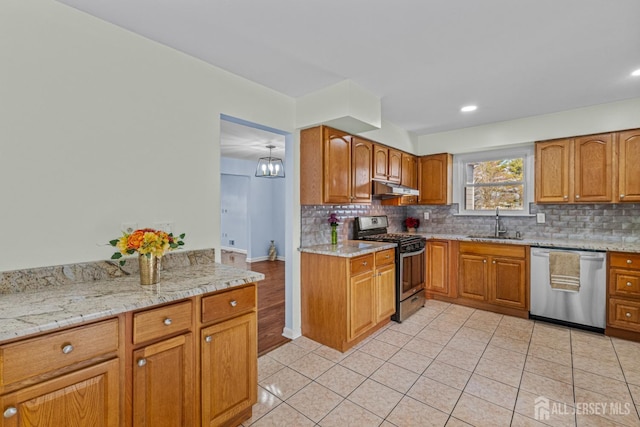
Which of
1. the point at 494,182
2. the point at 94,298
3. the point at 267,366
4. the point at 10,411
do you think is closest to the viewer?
the point at 10,411

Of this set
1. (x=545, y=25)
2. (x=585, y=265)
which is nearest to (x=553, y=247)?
(x=585, y=265)

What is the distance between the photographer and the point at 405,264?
342 centimetres

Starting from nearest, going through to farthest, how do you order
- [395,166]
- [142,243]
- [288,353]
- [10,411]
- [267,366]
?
[10,411], [142,243], [267,366], [288,353], [395,166]

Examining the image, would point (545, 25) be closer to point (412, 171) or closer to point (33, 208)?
point (412, 171)

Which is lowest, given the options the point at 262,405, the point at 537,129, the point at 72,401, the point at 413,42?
the point at 262,405

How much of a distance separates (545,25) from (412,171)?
2.74 m

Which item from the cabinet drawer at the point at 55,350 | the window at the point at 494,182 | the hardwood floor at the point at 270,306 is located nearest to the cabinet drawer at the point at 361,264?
the hardwood floor at the point at 270,306

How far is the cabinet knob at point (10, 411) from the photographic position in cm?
102

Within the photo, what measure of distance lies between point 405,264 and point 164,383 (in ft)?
8.74

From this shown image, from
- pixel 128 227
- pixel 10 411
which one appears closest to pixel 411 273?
pixel 128 227

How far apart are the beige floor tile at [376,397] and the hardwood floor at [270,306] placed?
0.99 meters

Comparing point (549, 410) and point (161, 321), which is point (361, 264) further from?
point (161, 321)

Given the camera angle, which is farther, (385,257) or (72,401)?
(385,257)

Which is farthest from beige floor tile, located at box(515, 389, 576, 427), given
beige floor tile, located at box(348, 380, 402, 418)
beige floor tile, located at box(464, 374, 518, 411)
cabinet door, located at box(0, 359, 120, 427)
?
cabinet door, located at box(0, 359, 120, 427)
